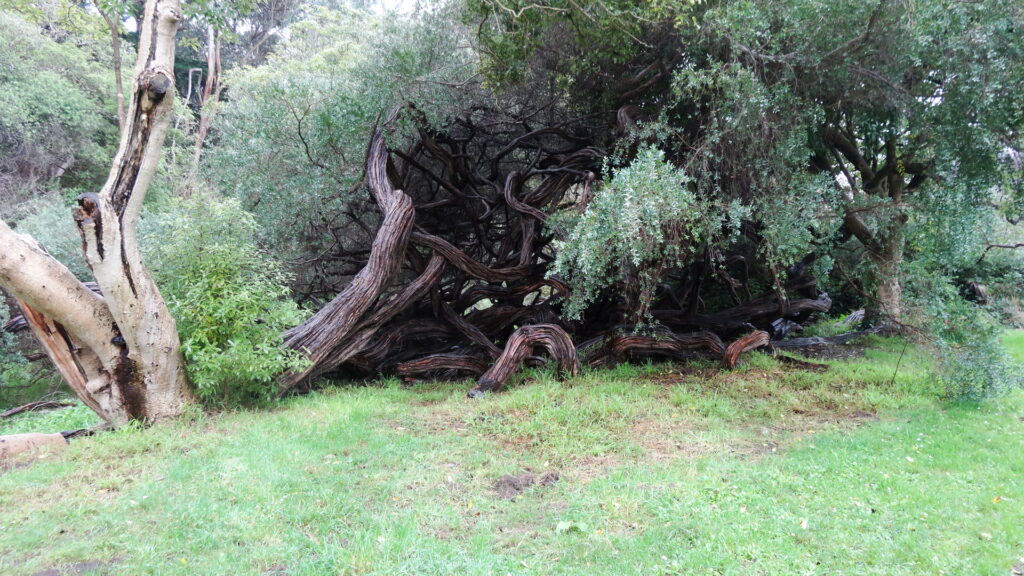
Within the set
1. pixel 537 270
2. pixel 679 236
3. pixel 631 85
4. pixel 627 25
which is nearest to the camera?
pixel 679 236

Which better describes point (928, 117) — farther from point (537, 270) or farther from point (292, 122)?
point (292, 122)

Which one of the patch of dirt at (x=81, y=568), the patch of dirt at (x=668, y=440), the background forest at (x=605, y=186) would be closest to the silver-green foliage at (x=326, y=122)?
the background forest at (x=605, y=186)

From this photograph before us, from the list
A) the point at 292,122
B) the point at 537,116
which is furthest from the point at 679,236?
the point at 292,122

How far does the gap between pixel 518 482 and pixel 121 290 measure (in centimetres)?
384

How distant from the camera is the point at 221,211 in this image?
5754 mm

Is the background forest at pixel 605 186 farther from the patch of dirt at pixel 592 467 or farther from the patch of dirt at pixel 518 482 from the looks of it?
the patch of dirt at pixel 518 482

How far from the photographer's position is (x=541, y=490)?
12.9 feet

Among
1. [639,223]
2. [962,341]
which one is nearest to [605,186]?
[639,223]

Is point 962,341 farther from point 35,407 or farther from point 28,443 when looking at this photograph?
point 35,407

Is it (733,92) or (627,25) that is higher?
(627,25)

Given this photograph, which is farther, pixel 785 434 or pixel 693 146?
pixel 693 146

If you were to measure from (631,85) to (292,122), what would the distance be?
16.3ft

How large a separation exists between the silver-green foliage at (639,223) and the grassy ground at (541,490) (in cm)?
149

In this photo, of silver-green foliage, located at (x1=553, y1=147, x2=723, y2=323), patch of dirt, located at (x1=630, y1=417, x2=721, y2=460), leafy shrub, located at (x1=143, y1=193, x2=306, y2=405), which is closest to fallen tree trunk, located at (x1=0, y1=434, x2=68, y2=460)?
leafy shrub, located at (x1=143, y1=193, x2=306, y2=405)
